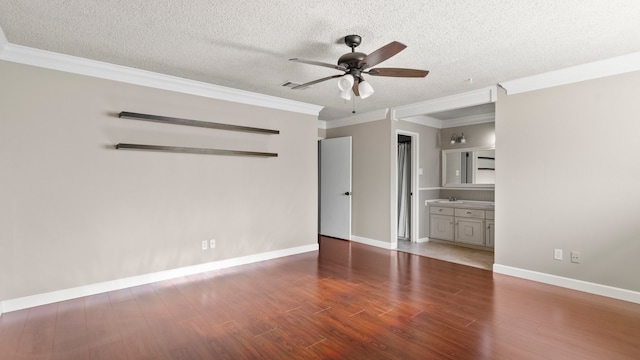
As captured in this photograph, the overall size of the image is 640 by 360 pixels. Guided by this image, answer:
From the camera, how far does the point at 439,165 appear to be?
6418mm

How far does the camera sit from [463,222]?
17.9ft

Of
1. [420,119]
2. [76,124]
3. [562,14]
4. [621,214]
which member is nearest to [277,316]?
[76,124]

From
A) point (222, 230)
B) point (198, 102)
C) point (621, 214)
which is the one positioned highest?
point (198, 102)

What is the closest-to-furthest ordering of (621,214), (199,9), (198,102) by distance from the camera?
1. (199,9)
2. (621,214)
3. (198,102)

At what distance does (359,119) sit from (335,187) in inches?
53.8

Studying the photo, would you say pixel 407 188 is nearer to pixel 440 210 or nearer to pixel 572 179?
pixel 440 210

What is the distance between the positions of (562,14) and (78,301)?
484 centimetres

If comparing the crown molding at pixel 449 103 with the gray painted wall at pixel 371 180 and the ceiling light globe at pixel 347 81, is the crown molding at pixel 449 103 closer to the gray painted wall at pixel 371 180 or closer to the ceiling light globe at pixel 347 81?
the gray painted wall at pixel 371 180

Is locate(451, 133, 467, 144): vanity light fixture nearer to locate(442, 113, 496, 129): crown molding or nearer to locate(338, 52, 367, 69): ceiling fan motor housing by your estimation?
locate(442, 113, 496, 129): crown molding

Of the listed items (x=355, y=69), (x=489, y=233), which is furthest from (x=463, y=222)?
(x=355, y=69)

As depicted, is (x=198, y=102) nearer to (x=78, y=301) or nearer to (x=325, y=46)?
(x=325, y=46)

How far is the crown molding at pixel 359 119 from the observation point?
213 inches

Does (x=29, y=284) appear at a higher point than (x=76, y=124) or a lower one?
lower

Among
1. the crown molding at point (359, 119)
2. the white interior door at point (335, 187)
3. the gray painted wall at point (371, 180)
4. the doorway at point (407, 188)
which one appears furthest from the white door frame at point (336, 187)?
the doorway at point (407, 188)
